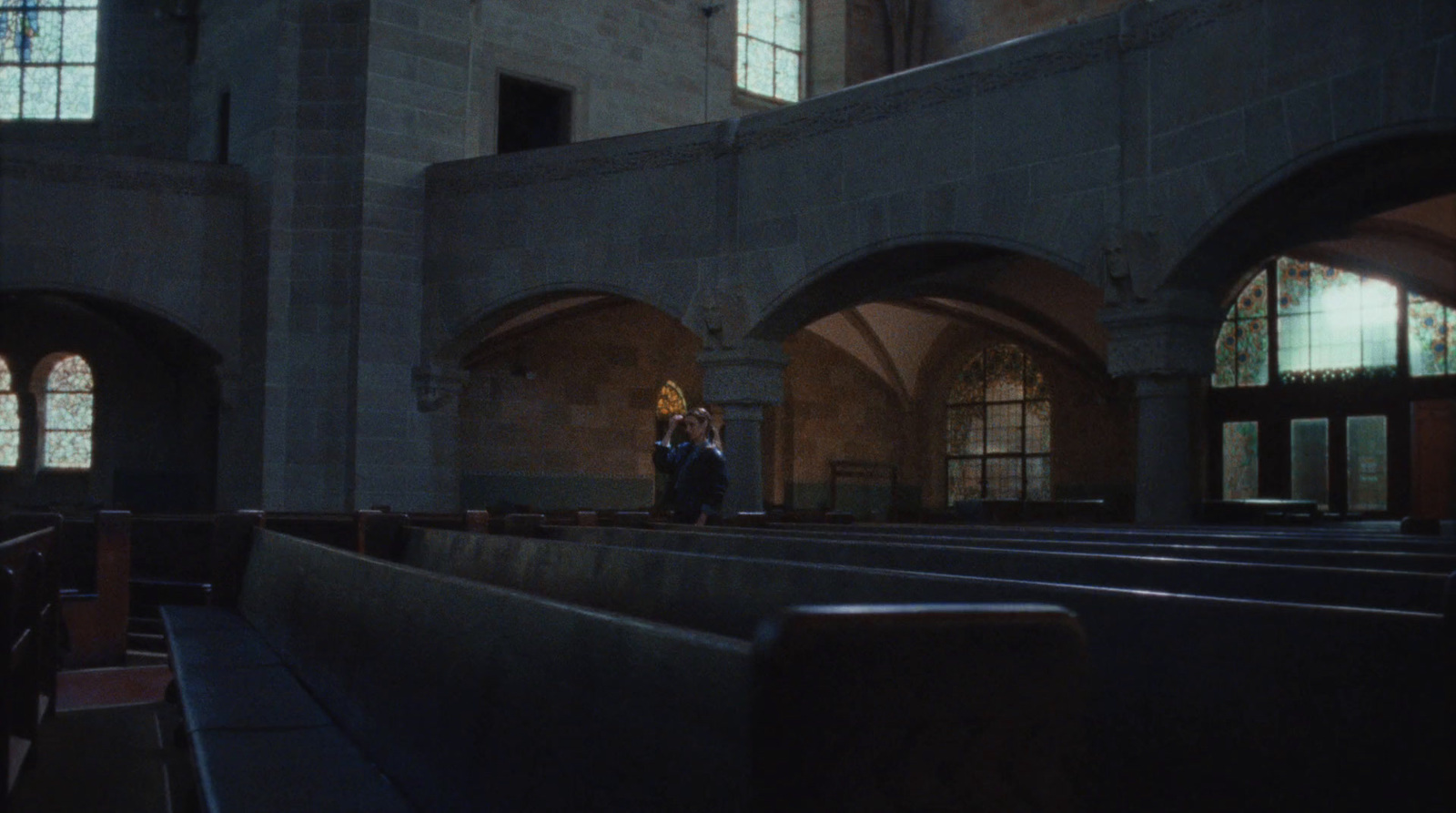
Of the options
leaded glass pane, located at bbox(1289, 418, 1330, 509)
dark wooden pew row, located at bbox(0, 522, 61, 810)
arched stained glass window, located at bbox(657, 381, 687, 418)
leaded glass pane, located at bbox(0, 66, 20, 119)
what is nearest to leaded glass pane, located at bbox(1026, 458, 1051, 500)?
leaded glass pane, located at bbox(1289, 418, 1330, 509)

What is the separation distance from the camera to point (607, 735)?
1391 millimetres

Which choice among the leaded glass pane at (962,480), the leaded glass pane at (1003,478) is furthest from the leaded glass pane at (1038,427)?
the leaded glass pane at (962,480)

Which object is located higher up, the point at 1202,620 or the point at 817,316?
the point at 817,316

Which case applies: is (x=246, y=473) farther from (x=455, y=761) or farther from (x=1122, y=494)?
(x=455, y=761)

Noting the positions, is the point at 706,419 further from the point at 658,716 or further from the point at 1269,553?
the point at 658,716

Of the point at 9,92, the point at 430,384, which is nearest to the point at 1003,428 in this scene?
the point at 430,384

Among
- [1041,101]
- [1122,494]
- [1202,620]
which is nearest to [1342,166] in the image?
[1041,101]

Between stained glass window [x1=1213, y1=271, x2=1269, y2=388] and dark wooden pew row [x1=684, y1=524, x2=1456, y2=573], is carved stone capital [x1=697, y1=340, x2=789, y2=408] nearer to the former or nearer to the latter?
stained glass window [x1=1213, y1=271, x2=1269, y2=388]

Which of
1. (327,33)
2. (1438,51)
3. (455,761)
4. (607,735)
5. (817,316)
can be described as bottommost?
(455,761)

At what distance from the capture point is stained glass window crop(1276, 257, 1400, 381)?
47.1ft

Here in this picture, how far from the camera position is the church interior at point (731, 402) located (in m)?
1.35

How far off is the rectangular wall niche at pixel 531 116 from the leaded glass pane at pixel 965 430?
6919mm

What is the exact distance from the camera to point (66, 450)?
15422mm

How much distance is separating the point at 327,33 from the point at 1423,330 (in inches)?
472
